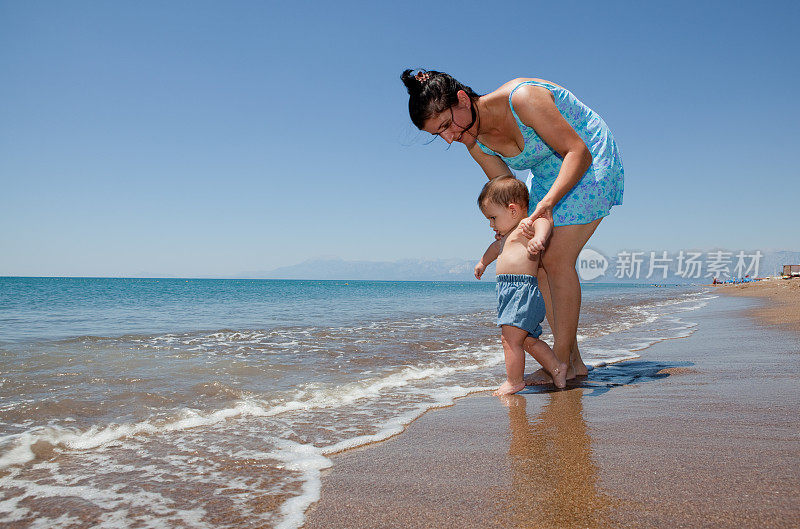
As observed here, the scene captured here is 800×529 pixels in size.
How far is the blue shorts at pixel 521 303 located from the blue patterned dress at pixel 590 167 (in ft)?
1.39

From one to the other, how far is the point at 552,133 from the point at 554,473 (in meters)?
1.74

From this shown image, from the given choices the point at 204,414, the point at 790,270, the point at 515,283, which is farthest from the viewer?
the point at 790,270

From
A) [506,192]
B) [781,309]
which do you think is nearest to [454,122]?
[506,192]

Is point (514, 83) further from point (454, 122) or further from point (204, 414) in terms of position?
point (204, 414)

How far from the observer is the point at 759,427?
169cm

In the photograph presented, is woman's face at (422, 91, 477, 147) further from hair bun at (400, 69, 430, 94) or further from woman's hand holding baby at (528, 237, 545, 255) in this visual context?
woman's hand holding baby at (528, 237, 545, 255)

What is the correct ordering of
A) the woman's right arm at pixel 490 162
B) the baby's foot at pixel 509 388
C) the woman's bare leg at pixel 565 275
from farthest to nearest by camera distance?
the woman's right arm at pixel 490 162, the woman's bare leg at pixel 565 275, the baby's foot at pixel 509 388

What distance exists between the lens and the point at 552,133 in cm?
251

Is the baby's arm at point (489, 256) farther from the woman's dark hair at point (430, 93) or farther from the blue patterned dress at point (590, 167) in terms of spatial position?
the woman's dark hair at point (430, 93)

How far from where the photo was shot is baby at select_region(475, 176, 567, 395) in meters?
2.54

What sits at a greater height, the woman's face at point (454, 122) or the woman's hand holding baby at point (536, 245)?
the woman's face at point (454, 122)

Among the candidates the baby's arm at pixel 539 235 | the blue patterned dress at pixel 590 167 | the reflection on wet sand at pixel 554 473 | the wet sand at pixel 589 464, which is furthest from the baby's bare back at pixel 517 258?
the reflection on wet sand at pixel 554 473

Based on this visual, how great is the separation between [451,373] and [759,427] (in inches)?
84.5

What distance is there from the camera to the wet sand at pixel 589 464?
1102mm
